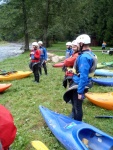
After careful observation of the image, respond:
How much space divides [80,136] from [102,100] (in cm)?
185

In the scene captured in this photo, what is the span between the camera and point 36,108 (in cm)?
542

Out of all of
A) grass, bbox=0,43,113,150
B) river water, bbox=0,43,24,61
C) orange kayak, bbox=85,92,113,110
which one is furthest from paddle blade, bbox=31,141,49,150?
river water, bbox=0,43,24,61

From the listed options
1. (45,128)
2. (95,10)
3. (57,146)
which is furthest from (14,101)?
(95,10)

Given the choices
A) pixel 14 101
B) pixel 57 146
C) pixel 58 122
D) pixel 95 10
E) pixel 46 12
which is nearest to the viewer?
pixel 57 146

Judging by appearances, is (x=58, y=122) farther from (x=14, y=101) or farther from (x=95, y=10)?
(x=95, y=10)

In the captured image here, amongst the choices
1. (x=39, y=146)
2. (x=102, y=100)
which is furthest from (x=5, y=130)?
(x=102, y=100)

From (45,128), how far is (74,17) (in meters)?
23.2

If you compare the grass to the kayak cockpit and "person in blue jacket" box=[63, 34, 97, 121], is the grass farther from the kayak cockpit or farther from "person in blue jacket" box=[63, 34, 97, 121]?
"person in blue jacket" box=[63, 34, 97, 121]

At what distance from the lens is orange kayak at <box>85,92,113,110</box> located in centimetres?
515

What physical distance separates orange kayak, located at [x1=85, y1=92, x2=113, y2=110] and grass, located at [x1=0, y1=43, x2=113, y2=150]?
0.33 feet

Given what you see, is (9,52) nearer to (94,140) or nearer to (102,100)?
(102,100)

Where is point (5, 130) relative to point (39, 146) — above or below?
above

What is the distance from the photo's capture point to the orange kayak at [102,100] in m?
5.15

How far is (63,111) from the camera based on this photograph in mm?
5203
